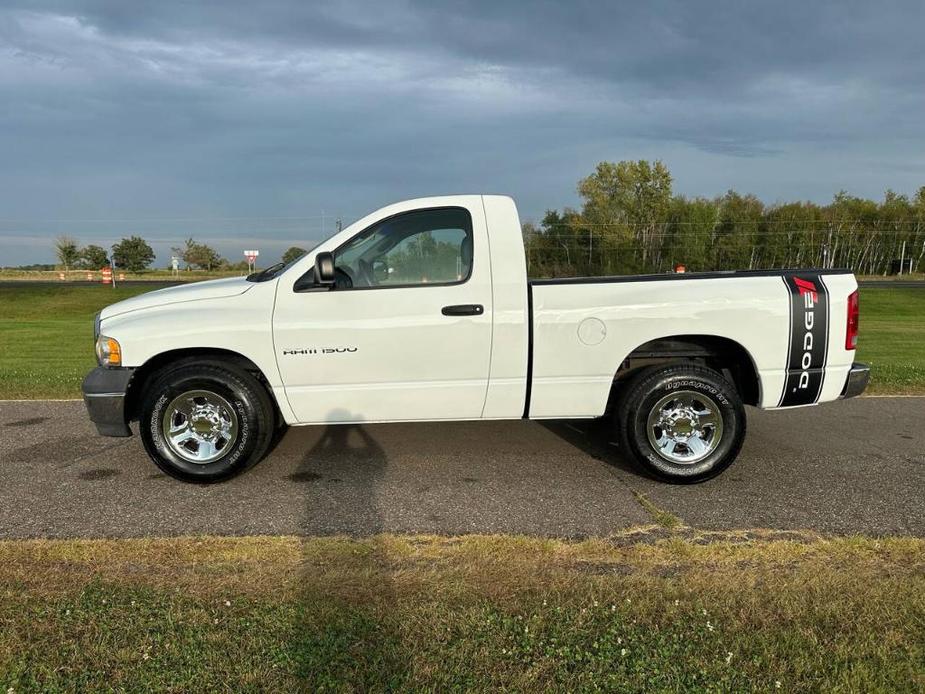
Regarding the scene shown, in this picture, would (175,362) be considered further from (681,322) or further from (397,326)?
(681,322)

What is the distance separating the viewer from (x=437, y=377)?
4539 mm

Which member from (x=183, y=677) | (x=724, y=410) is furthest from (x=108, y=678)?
(x=724, y=410)

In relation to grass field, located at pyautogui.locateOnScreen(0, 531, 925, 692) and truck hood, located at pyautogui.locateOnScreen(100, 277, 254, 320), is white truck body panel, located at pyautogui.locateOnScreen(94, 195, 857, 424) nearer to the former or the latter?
truck hood, located at pyautogui.locateOnScreen(100, 277, 254, 320)

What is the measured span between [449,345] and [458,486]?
3.42 feet

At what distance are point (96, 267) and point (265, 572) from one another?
239 ft

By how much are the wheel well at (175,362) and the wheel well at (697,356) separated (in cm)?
271

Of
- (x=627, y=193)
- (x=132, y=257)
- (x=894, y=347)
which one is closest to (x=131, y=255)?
(x=132, y=257)

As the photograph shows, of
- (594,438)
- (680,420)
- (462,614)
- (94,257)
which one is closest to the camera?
(462,614)

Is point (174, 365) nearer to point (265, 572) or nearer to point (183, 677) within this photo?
point (265, 572)

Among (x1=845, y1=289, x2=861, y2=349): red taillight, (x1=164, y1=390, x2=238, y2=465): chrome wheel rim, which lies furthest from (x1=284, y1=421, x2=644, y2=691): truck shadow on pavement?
(x1=845, y1=289, x2=861, y2=349): red taillight

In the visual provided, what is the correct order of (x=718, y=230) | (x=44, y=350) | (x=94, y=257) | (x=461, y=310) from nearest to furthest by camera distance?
(x=461, y=310)
(x=44, y=350)
(x=718, y=230)
(x=94, y=257)

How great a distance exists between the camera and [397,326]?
4.42 m

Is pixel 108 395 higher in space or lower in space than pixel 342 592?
higher

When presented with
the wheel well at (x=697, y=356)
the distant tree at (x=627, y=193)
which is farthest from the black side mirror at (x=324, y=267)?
the distant tree at (x=627, y=193)
